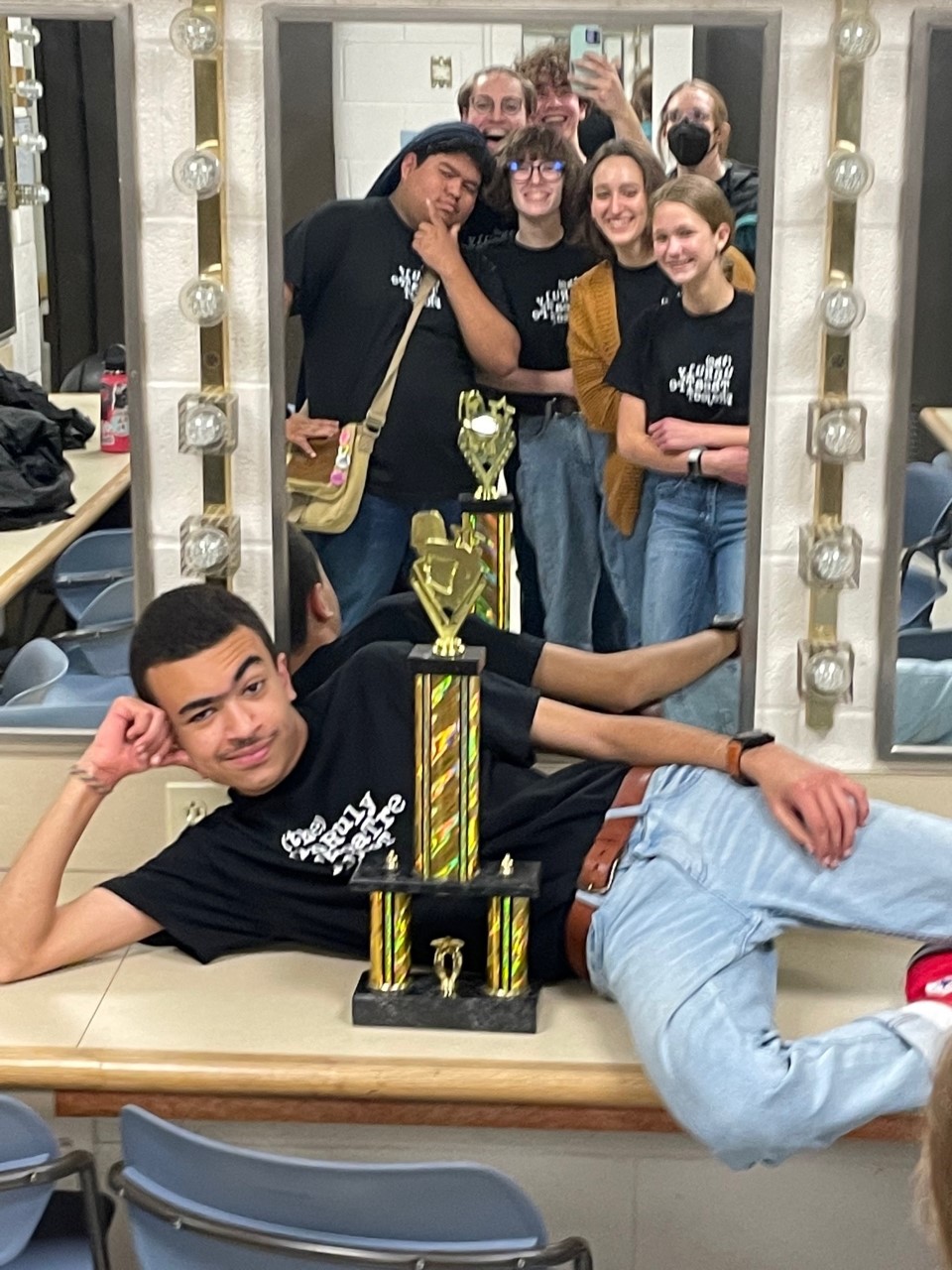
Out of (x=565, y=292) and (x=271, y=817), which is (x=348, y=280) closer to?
(x=565, y=292)

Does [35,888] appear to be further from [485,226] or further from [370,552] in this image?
[485,226]

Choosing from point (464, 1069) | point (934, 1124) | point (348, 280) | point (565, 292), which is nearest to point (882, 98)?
point (565, 292)

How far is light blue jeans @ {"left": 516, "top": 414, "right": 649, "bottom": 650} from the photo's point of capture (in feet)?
7.22

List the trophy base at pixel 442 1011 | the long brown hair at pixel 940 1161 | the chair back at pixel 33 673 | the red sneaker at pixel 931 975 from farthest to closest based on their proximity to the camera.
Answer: the chair back at pixel 33 673, the trophy base at pixel 442 1011, the red sneaker at pixel 931 975, the long brown hair at pixel 940 1161

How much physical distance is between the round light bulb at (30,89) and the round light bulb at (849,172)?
94 centimetres

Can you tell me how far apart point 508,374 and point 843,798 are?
0.64 m

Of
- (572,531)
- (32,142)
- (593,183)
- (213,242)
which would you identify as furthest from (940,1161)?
(32,142)

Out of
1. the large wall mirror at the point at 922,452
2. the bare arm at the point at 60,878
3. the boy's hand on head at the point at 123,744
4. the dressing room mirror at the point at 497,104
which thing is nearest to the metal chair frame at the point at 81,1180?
the bare arm at the point at 60,878

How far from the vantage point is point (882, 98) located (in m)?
2.11

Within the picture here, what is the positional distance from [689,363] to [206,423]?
23.2 inches

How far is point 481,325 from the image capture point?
7.15 feet

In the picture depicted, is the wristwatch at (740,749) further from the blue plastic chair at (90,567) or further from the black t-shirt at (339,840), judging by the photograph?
the blue plastic chair at (90,567)

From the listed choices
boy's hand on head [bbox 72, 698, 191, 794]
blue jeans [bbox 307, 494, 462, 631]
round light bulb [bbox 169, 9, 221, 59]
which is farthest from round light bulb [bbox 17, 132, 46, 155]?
boy's hand on head [bbox 72, 698, 191, 794]

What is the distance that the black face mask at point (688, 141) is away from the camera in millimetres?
2098
